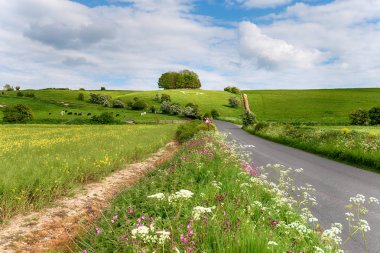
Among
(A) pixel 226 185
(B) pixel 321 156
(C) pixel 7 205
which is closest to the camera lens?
(A) pixel 226 185

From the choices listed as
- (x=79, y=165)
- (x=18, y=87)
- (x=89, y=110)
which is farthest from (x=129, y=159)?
(x=18, y=87)

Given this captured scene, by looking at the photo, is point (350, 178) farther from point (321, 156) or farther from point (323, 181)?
point (321, 156)

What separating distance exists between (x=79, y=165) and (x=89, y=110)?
86.2 meters

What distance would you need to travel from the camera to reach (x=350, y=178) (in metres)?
12.0

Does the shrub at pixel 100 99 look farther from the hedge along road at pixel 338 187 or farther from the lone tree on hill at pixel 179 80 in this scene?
the hedge along road at pixel 338 187

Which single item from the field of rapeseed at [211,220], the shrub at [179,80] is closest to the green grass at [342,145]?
the field of rapeseed at [211,220]

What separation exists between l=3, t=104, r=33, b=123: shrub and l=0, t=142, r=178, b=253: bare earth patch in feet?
225

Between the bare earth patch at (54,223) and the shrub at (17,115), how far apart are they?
68.4m

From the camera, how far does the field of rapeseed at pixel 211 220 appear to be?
377 cm

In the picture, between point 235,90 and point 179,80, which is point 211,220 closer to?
point 235,90

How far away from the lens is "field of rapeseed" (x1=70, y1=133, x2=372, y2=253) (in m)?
3.77

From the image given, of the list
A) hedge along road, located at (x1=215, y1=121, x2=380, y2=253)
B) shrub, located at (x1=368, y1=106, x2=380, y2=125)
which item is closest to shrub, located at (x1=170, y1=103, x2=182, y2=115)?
shrub, located at (x1=368, y1=106, x2=380, y2=125)

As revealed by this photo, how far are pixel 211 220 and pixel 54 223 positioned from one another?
17.7 ft

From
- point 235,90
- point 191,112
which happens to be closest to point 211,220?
point 191,112
